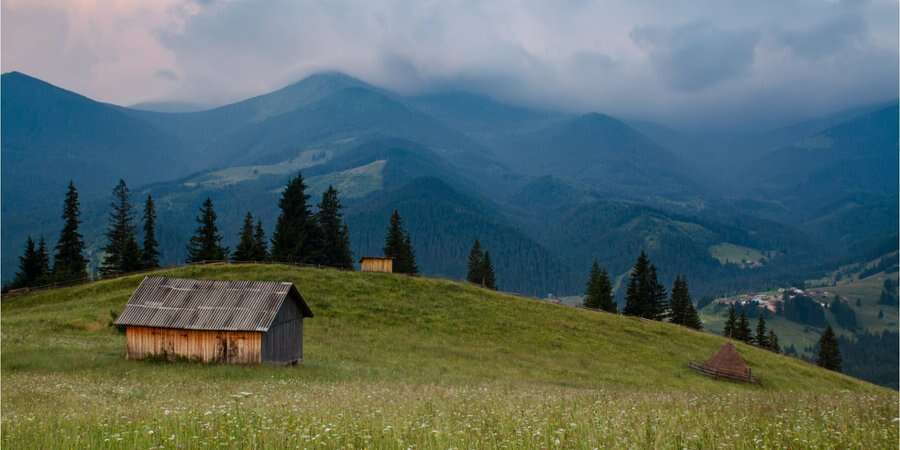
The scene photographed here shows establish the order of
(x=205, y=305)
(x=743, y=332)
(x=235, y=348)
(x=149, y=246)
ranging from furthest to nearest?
(x=743, y=332), (x=149, y=246), (x=205, y=305), (x=235, y=348)

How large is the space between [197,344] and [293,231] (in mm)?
50353

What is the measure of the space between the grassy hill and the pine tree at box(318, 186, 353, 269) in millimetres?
20676

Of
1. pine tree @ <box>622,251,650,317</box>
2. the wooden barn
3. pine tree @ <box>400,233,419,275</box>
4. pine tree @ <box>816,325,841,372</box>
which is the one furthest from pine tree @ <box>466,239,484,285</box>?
the wooden barn

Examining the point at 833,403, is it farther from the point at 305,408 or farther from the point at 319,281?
the point at 319,281

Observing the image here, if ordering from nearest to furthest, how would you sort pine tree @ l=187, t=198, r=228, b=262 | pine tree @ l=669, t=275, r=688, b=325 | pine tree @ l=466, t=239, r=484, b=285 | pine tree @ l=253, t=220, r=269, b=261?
pine tree @ l=253, t=220, r=269, b=261 < pine tree @ l=187, t=198, r=228, b=262 < pine tree @ l=669, t=275, r=688, b=325 < pine tree @ l=466, t=239, r=484, b=285

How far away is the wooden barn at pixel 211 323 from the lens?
3806 centimetres

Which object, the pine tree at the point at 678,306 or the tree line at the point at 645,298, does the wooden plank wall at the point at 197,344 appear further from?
the pine tree at the point at 678,306

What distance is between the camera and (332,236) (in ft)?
302

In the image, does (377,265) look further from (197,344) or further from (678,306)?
(678,306)

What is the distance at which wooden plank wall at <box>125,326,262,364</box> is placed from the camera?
38031 mm

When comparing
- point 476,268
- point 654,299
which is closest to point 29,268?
point 476,268

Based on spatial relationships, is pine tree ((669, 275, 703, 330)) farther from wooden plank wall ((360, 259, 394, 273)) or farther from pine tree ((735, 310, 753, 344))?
wooden plank wall ((360, 259, 394, 273))

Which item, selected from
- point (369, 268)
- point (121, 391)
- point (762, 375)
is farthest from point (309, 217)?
point (121, 391)

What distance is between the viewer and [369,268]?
76688 millimetres
